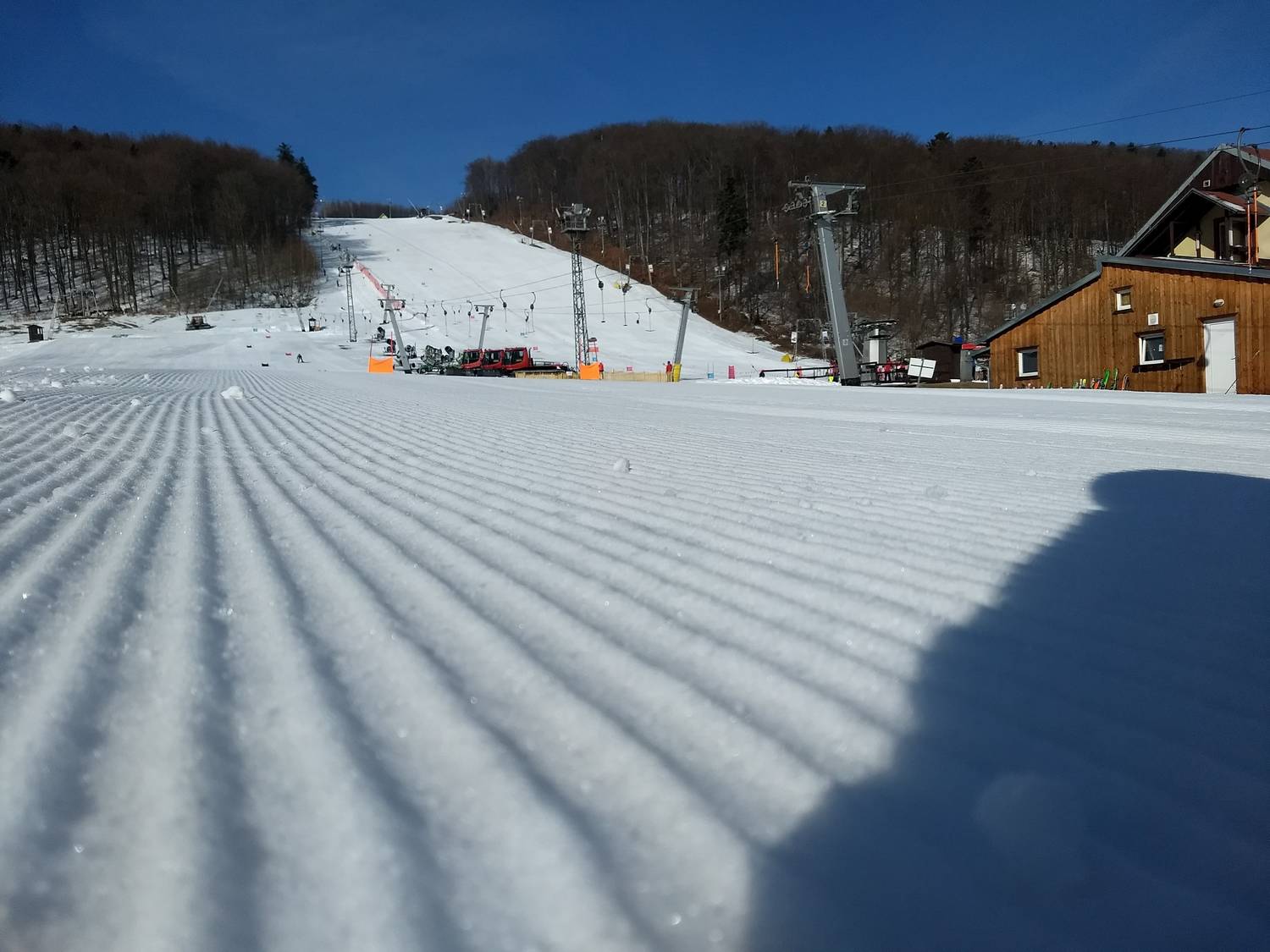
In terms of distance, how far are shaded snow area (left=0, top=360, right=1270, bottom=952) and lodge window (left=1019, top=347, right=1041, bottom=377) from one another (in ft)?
72.9

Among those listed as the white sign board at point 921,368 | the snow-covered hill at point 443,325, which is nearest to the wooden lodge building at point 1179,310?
the white sign board at point 921,368

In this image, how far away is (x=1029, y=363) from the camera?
22469 millimetres

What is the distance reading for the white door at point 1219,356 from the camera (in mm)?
17078

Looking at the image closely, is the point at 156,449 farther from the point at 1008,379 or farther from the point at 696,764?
the point at 1008,379

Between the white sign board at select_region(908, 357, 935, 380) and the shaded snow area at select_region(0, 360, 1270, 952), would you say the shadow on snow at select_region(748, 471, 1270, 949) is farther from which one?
the white sign board at select_region(908, 357, 935, 380)

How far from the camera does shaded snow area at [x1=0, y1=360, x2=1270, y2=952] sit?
805 millimetres

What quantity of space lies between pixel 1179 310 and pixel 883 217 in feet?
184

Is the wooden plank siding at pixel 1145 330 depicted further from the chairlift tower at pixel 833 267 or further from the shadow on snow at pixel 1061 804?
the shadow on snow at pixel 1061 804

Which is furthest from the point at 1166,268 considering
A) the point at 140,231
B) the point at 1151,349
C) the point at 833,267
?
the point at 140,231

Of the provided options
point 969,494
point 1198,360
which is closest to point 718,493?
point 969,494

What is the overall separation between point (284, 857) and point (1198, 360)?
2248cm

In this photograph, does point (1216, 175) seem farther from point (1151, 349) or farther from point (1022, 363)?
point (1022, 363)

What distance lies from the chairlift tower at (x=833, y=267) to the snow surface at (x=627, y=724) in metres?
19.7

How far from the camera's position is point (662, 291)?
6606cm
